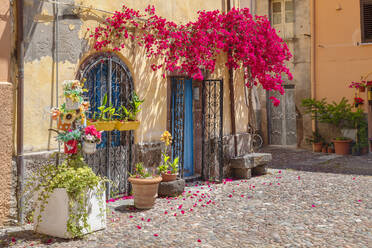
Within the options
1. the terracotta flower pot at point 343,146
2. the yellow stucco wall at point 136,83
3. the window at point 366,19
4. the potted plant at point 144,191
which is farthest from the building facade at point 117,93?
the window at point 366,19

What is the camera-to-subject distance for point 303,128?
16.3 metres

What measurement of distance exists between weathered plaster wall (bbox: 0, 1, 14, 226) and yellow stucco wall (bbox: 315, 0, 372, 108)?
12.5 metres

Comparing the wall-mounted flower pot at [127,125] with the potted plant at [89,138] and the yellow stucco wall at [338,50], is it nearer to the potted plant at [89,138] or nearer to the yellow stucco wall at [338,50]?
the potted plant at [89,138]

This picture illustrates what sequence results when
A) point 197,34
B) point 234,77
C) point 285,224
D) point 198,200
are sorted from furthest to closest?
point 234,77 → point 197,34 → point 198,200 → point 285,224

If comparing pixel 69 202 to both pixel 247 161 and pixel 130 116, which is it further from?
pixel 247 161

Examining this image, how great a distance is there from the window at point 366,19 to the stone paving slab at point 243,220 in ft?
Result: 26.1

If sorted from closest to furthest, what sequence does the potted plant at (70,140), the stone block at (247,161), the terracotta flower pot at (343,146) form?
the potted plant at (70,140), the stone block at (247,161), the terracotta flower pot at (343,146)

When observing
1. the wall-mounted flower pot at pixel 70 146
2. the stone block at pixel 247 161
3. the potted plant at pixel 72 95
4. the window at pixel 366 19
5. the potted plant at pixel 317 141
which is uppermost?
the window at pixel 366 19

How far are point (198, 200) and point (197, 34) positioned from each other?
325cm

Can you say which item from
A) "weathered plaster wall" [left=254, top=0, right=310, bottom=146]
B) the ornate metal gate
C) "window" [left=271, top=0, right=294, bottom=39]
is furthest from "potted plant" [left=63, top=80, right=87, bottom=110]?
"window" [left=271, top=0, right=294, bottom=39]

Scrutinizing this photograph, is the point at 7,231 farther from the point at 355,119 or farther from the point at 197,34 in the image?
the point at 355,119

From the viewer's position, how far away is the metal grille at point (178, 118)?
8.59 m

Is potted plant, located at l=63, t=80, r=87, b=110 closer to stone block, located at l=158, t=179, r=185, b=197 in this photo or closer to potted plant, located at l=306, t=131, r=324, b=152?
stone block, located at l=158, t=179, r=185, b=197

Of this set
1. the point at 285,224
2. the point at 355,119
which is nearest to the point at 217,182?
the point at 285,224
